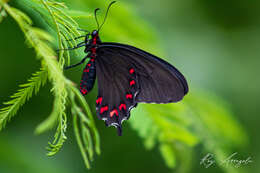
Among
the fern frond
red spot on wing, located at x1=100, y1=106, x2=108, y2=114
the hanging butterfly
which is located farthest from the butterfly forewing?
the fern frond

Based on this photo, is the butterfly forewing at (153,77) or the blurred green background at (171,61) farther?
the blurred green background at (171,61)

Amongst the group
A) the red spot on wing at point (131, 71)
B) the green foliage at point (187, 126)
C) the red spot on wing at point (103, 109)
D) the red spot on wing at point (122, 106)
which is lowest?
the green foliage at point (187, 126)

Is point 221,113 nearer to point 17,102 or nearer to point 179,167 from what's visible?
point 179,167

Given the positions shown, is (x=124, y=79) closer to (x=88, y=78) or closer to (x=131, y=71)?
(x=131, y=71)

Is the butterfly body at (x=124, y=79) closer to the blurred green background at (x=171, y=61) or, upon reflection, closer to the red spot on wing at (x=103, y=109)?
the red spot on wing at (x=103, y=109)

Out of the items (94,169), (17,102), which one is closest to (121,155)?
(94,169)

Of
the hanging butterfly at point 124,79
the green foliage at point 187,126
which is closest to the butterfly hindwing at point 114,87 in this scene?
the hanging butterfly at point 124,79

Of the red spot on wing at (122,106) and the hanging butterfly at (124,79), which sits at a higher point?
the hanging butterfly at (124,79)

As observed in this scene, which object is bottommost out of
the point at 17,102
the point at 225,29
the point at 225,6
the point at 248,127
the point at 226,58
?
the point at 248,127
